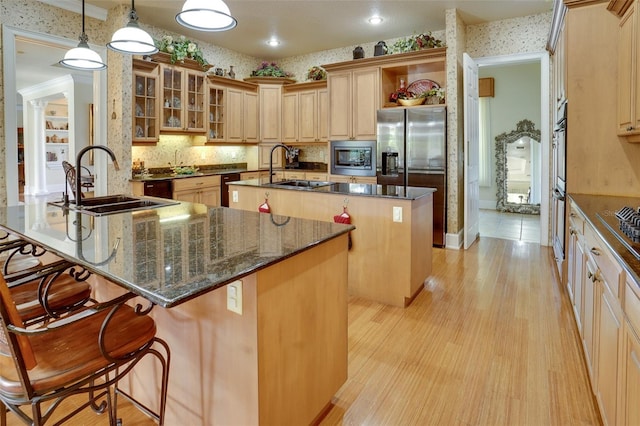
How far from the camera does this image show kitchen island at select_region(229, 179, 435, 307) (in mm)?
3119

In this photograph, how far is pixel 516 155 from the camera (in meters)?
7.96

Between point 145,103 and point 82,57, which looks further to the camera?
point 145,103

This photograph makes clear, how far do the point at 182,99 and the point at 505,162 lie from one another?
6296 mm

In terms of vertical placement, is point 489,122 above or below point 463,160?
above

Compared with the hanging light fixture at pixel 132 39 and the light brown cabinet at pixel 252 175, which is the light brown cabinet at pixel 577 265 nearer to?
the hanging light fixture at pixel 132 39

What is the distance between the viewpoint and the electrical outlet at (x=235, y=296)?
139 cm

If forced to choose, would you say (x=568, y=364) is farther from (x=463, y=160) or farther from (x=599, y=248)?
(x=463, y=160)

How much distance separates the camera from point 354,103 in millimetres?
5906

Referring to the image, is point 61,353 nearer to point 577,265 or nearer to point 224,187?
point 577,265

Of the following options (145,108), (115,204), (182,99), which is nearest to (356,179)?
(182,99)

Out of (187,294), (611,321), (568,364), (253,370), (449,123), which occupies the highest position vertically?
(449,123)

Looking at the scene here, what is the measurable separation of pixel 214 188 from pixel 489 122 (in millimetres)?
5718

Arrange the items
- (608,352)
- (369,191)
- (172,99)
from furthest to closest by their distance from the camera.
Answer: (172,99) → (369,191) → (608,352)

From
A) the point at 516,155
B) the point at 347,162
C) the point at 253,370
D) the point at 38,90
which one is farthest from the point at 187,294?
the point at 38,90
